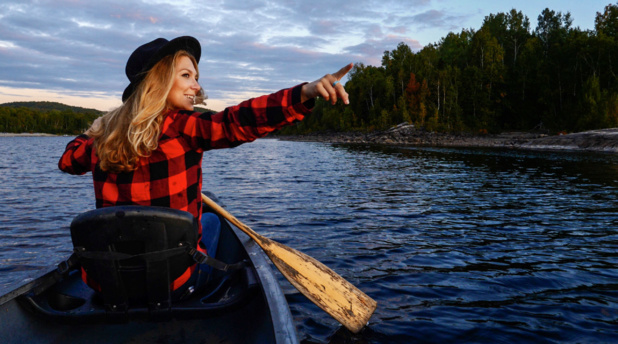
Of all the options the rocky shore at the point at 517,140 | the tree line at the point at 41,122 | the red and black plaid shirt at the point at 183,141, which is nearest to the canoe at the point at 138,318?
the red and black plaid shirt at the point at 183,141

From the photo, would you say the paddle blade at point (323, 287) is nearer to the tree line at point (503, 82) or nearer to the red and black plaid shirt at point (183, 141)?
the red and black plaid shirt at point (183, 141)

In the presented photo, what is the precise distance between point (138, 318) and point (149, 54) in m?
1.83

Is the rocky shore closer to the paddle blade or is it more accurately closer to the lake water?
the lake water

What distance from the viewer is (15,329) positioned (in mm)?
2748

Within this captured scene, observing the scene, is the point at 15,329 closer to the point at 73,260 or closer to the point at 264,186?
the point at 73,260

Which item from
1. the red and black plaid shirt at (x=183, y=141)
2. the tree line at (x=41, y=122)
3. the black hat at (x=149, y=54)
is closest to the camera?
the red and black plaid shirt at (x=183, y=141)

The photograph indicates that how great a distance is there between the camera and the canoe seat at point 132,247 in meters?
2.31

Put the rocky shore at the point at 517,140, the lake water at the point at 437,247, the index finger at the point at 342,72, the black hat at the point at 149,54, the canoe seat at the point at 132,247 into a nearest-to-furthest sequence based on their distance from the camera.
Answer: the index finger at the point at 342,72 < the canoe seat at the point at 132,247 < the black hat at the point at 149,54 < the lake water at the point at 437,247 < the rocky shore at the point at 517,140

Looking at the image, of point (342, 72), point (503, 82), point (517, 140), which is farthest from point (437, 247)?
point (503, 82)

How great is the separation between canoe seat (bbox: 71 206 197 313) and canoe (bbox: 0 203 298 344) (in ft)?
0.94

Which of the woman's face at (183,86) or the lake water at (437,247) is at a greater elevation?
the woman's face at (183,86)

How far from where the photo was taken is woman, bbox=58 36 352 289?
2359mm

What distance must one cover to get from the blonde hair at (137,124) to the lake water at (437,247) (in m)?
2.61

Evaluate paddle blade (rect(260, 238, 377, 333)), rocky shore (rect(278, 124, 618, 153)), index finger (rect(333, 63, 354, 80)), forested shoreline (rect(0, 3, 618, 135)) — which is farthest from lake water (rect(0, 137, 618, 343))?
forested shoreline (rect(0, 3, 618, 135))
